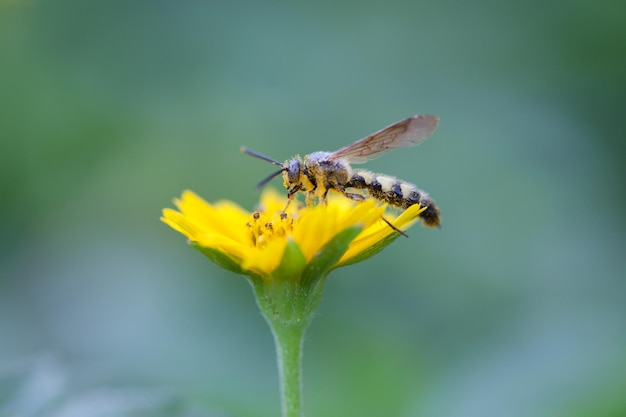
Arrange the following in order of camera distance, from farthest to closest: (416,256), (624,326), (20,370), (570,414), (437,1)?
(437,1), (416,256), (624,326), (570,414), (20,370)

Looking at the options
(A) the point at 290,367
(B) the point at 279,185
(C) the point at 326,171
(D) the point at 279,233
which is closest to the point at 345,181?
(C) the point at 326,171

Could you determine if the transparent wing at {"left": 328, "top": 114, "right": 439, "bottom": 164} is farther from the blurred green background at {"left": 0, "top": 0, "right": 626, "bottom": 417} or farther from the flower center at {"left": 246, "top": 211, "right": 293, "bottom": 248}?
the blurred green background at {"left": 0, "top": 0, "right": 626, "bottom": 417}

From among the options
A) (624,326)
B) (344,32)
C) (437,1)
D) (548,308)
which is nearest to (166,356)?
(548,308)

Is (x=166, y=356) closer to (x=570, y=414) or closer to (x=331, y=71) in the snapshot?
(x=570, y=414)

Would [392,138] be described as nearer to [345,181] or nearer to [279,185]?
[345,181]

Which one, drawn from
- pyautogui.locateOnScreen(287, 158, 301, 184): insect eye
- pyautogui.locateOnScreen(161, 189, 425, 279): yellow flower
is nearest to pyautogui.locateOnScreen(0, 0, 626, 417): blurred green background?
pyautogui.locateOnScreen(161, 189, 425, 279): yellow flower

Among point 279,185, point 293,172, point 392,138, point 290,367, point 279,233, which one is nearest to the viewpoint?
point 290,367

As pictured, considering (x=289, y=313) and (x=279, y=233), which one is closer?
(x=289, y=313)
